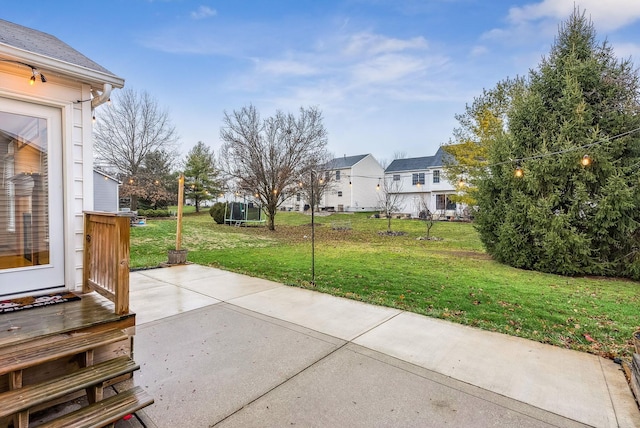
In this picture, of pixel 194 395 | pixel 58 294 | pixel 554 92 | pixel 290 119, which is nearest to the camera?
pixel 194 395

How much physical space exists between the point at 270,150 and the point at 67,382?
16193 mm

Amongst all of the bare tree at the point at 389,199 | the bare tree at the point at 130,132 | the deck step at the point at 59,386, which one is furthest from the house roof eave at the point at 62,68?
the bare tree at the point at 130,132

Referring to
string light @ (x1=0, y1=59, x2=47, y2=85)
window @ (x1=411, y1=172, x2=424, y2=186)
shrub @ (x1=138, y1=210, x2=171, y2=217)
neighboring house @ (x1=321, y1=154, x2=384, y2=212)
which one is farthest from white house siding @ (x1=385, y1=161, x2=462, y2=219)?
string light @ (x1=0, y1=59, x2=47, y2=85)

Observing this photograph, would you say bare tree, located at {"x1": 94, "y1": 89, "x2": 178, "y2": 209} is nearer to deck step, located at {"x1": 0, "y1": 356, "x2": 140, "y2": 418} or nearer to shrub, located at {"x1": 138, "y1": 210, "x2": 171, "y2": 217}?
shrub, located at {"x1": 138, "y1": 210, "x2": 171, "y2": 217}

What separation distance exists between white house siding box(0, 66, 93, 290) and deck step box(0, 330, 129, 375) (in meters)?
1.25

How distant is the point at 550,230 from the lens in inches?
289

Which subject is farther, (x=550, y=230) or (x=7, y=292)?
(x=550, y=230)

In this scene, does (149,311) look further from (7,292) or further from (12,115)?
(12,115)

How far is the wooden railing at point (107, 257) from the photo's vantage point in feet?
7.82

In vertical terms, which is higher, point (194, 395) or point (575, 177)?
point (575, 177)

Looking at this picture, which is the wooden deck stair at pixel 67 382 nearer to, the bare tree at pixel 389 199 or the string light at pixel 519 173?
the string light at pixel 519 173

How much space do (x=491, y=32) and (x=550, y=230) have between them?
7.83m

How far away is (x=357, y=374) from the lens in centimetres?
262

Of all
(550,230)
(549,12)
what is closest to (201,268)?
(550,230)
